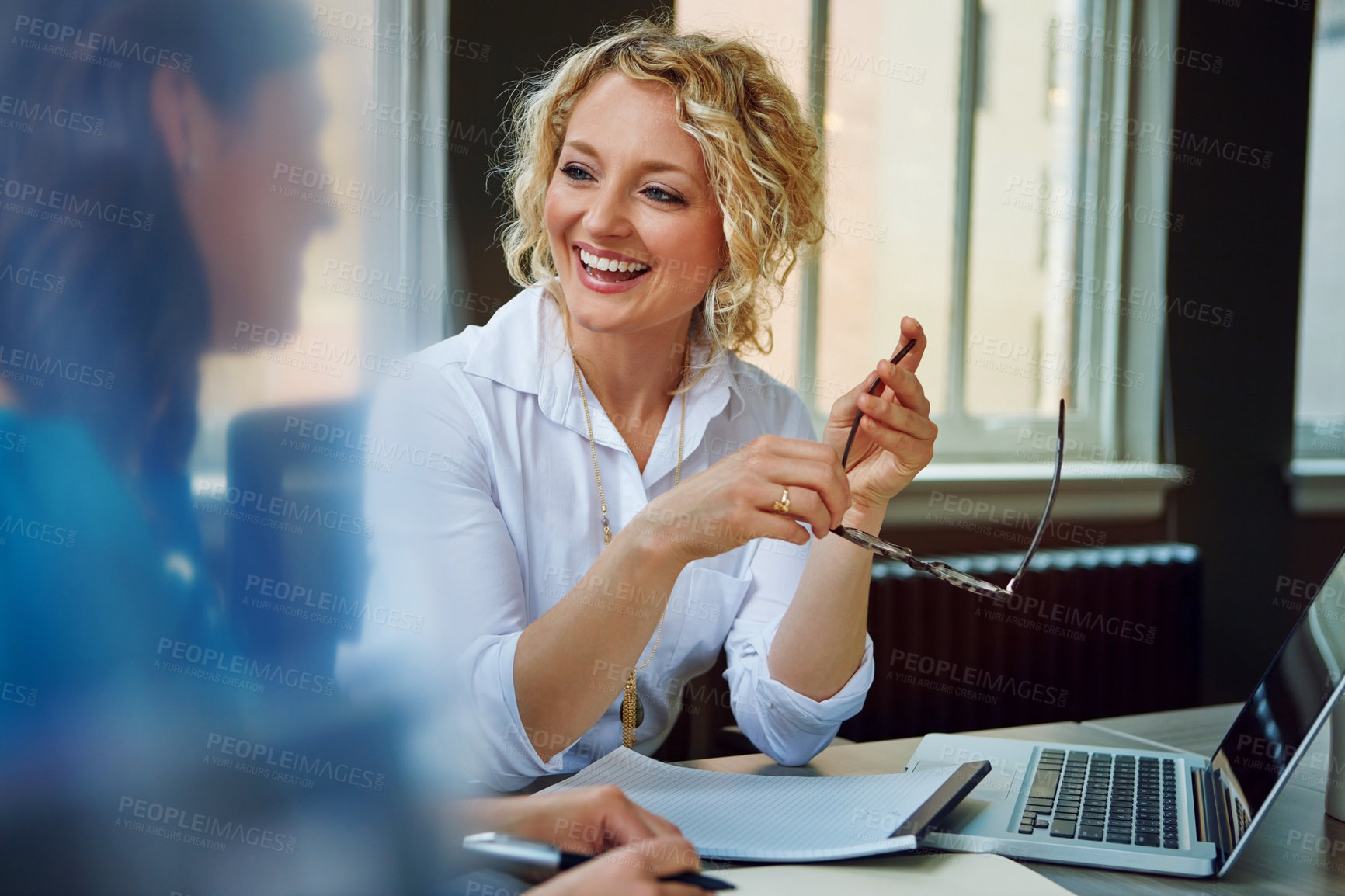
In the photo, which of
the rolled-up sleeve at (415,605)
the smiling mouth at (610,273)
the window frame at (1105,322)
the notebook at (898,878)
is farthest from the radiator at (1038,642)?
the rolled-up sleeve at (415,605)

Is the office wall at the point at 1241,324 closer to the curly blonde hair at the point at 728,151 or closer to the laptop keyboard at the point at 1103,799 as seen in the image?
the curly blonde hair at the point at 728,151

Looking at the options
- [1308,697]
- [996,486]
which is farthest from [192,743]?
[996,486]

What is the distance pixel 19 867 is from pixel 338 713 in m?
0.11

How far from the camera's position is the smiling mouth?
1.24 meters

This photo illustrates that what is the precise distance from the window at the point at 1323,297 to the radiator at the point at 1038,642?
77 centimetres

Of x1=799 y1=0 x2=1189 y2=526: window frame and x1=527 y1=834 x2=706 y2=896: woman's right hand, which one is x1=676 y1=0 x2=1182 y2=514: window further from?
x1=527 y1=834 x2=706 y2=896: woman's right hand

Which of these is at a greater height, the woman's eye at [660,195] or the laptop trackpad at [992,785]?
the woman's eye at [660,195]

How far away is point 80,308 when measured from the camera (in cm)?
34

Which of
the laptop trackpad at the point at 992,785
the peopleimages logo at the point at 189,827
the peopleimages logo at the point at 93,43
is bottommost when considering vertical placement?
the laptop trackpad at the point at 992,785

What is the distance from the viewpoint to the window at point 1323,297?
3213mm

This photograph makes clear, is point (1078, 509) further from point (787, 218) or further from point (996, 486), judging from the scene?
point (787, 218)

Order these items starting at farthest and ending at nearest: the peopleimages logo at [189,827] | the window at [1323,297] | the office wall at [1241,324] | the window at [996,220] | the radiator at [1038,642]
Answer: the window at [1323,297] < the office wall at [1241,324] < the window at [996,220] < the radiator at [1038,642] < the peopleimages logo at [189,827]

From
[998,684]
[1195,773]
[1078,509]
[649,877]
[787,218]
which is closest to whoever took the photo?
[649,877]

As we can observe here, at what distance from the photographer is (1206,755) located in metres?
1.12
